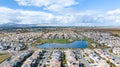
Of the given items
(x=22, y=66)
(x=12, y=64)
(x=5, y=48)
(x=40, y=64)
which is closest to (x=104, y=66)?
(x=40, y=64)

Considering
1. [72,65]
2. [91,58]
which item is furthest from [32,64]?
[91,58]

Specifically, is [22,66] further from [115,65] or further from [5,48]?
[5,48]

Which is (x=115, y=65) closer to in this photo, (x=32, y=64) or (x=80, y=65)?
(x=80, y=65)

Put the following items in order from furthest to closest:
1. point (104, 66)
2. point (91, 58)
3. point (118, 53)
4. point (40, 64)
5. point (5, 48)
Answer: point (5, 48) < point (118, 53) < point (91, 58) < point (40, 64) < point (104, 66)

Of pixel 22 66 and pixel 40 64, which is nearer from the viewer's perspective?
pixel 22 66

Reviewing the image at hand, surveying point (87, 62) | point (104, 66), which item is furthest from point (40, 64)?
point (104, 66)

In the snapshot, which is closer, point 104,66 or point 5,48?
point 104,66

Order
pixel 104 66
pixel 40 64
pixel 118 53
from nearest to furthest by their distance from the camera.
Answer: pixel 104 66, pixel 40 64, pixel 118 53

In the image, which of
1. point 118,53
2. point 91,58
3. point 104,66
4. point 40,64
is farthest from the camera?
point 118,53

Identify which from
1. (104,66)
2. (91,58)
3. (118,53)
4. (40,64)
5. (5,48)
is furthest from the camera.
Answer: (5,48)
